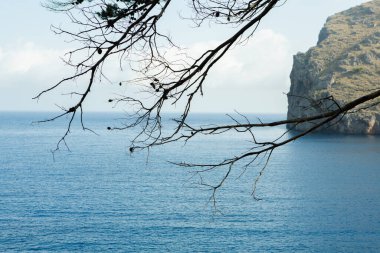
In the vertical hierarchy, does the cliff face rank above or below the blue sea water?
above

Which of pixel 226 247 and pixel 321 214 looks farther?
pixel 321 214

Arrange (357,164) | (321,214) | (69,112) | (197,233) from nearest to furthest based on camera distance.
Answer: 1. (69,112)
2. (197,233)
3. (321,214)
4. (357,164)

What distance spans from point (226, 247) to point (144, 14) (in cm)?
3886

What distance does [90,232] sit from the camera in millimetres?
48000

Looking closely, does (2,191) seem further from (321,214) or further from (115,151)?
(115,151)

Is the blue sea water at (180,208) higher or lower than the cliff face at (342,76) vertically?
lower

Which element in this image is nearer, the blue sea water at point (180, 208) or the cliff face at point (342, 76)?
the blue sea water at point (180, 208)

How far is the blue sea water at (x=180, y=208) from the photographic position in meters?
44.6

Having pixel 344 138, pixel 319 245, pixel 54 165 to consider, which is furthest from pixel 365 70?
pixel 319 245

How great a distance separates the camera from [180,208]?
55.9 metres

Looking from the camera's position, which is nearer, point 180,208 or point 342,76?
point 180,208

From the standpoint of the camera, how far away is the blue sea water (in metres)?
44.6

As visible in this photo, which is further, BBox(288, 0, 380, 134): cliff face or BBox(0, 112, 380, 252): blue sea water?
BBox(288, 0, 380, 134): cliff face

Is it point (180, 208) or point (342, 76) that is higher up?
point (342, 76)
